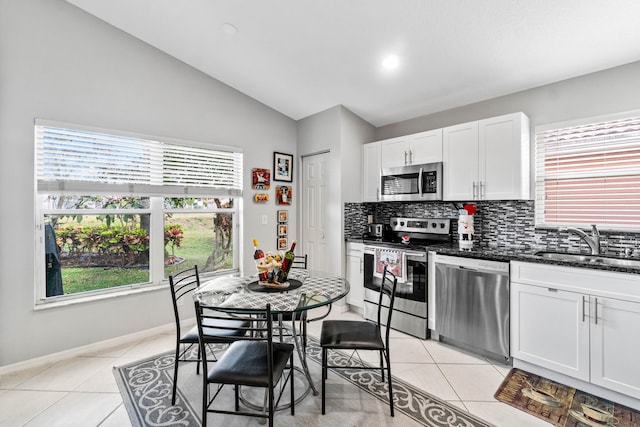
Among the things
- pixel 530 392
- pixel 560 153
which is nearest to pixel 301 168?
pixel 560 153

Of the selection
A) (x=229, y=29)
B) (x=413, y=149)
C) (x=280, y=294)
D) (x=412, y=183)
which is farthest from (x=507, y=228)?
(x=229, y=29)

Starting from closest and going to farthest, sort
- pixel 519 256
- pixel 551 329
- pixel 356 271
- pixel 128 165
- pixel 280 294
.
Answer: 1. pixel 280 294
2. pixel 551 329
3. pixel 519 256
4. pixel 128 165
5. pixel 356 271

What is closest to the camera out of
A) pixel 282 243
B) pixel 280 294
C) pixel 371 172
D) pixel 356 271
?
pixel 280 294

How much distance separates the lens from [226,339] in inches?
67.6

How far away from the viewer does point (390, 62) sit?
285 centimetres

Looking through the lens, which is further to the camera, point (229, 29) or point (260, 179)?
point (260, 179)

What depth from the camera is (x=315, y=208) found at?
4156 millimetres

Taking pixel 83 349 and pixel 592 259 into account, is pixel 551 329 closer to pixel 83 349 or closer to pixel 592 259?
pixel 592 259

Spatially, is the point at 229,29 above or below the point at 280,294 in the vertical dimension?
above

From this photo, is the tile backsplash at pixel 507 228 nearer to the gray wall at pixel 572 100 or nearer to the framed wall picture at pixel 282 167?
the gray wall at pixel 572 100

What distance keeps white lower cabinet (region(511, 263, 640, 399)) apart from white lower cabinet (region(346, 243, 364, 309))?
64.7 inches

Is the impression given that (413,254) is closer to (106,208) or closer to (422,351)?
(422,351)

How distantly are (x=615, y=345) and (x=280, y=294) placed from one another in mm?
2294

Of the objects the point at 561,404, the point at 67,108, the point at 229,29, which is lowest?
the point at 561,404
